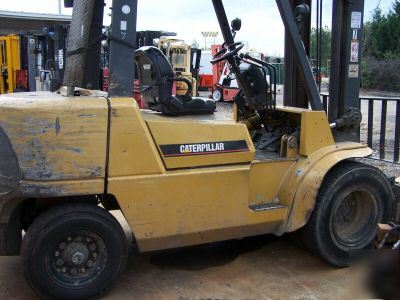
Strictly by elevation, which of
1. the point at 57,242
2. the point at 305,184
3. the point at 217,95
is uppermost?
the point at 217,95

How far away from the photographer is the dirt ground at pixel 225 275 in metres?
4.17

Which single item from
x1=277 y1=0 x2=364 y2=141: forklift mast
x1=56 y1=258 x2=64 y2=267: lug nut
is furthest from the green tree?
x1=56 y1=258 x2=64 y2=267: lug nut

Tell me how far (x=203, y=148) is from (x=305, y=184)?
101 cm

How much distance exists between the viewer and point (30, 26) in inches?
1069

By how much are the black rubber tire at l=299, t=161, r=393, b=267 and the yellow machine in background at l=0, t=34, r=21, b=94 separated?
47.3 ft

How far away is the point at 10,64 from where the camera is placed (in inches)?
679

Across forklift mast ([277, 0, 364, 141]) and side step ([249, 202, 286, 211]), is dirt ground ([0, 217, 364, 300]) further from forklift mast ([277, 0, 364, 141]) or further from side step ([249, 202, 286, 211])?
forklift mast ([277, 0, 364, 141])

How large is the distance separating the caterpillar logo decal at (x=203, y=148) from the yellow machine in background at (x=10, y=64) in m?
14.2

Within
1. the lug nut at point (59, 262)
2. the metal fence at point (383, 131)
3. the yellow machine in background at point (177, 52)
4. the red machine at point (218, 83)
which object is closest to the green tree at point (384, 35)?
the red machine at point (218, 83)

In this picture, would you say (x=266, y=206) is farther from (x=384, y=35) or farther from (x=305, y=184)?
(x=384, y=35)

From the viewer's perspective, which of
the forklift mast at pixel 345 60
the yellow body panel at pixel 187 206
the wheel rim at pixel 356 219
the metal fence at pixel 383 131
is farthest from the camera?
the metal fence at pixel 383 131

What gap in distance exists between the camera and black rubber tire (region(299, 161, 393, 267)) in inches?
181

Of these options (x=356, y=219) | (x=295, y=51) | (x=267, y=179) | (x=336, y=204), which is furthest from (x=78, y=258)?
(x=356, y=219)

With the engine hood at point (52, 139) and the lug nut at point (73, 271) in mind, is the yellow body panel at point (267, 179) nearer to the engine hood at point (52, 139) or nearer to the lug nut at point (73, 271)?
the engine hood at point (52, 139)
